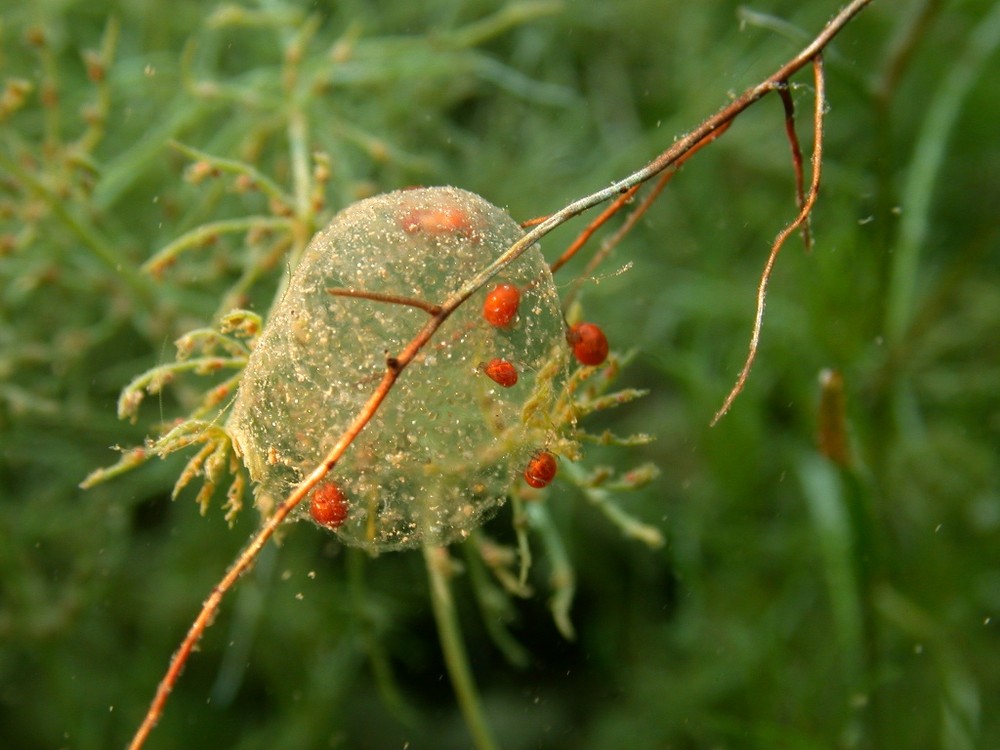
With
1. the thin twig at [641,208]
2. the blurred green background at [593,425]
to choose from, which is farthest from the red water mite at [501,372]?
the blurred green background at [593,425]

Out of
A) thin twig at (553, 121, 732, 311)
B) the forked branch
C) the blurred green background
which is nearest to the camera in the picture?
the forked branch

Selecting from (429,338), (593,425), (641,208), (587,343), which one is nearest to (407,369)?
(429,338)

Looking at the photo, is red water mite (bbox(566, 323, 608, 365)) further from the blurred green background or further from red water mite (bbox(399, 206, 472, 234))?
the blurred green background

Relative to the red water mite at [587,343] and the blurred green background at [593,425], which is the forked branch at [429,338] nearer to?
the red water mite at [587,343]

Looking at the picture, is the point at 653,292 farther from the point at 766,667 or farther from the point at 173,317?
the point at 173,317

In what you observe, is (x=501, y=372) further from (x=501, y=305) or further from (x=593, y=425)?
(x=593, y=425)

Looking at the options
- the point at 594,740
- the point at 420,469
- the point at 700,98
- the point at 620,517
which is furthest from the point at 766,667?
the point at 420,469

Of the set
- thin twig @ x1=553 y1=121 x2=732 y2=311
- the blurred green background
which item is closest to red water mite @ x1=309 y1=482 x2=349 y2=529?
thin twig @ x1=553 y1=121 x2=732 y2=311

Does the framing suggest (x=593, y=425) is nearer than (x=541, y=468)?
No
